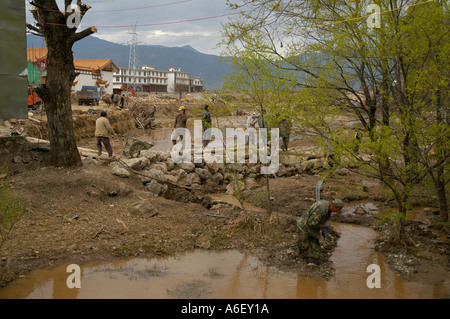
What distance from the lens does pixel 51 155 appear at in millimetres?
9523

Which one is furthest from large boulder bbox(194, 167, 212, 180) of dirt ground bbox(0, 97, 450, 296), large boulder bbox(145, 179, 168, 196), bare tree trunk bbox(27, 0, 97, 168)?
bare tree trunk bbox(27, 0, 97, 168)

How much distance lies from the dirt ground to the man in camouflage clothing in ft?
0.76

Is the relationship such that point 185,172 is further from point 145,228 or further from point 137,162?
point 145,228

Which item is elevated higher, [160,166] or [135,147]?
[135,147]

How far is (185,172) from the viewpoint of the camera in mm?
12258

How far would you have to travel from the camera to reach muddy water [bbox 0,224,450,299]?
5.54 m

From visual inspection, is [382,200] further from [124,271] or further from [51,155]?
[51,155]

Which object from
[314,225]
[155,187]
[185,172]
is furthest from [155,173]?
[314,225]

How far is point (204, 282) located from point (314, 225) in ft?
6.59

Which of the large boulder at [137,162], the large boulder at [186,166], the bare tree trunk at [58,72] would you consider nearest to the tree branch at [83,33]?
the bare tree trunk at [58,72]

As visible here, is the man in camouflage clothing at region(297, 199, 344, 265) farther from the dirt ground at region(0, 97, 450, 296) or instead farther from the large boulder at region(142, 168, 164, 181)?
the large boulder at region(142, 168, 164, 181)

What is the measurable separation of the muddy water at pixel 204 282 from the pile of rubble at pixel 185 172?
3.29 metres
